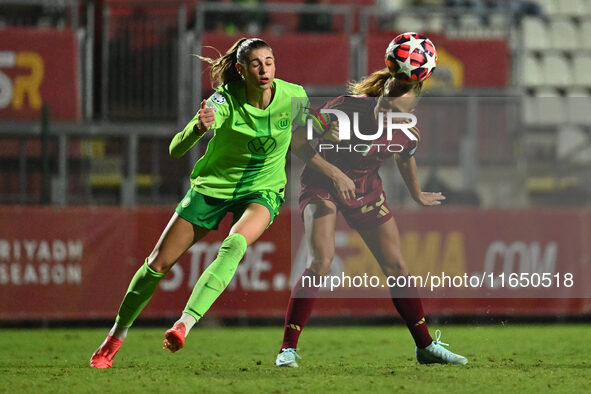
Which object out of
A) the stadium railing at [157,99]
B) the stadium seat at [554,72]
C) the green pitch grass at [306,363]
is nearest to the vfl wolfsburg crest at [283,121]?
the green pitch grass at [306,363]

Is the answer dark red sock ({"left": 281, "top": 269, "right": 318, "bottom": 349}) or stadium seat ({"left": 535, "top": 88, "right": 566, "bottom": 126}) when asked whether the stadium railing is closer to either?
stadium seat ({"left": 535, "top": 88, "right": 566, "bottom": 126})

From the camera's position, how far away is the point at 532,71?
17.8m

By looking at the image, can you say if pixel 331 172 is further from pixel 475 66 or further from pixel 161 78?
pixel 475 66

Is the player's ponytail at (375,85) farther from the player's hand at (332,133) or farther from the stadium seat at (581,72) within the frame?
the stadium seat at (581,72)

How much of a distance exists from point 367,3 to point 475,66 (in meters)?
2.19

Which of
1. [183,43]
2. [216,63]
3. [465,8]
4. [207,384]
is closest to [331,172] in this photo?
[216,63]

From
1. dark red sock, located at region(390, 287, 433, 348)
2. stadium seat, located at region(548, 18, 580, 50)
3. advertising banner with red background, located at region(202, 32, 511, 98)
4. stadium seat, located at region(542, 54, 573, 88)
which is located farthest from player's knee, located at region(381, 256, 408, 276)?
stadium seat, located at region(548, 18, 580, 50)

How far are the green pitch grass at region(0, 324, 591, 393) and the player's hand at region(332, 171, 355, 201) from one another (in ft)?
3.92

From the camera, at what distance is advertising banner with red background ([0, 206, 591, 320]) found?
36.2ft

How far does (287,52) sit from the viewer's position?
→ 14398mm

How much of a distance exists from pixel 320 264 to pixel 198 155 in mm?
5373

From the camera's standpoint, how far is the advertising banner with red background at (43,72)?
44.4ft

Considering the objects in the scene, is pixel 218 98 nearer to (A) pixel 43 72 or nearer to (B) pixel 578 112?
(A) pixel 43 72

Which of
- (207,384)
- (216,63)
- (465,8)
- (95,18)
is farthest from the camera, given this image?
(465,8)
